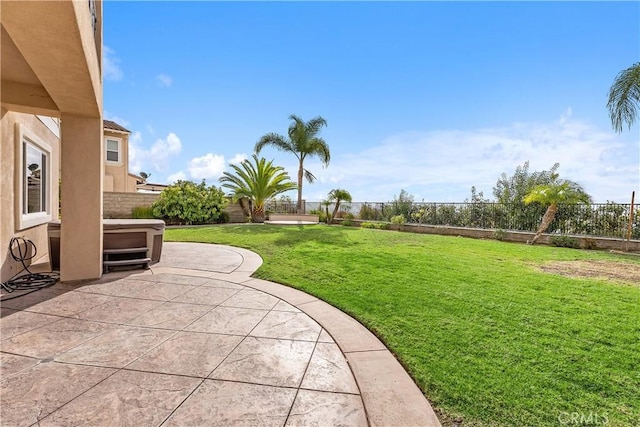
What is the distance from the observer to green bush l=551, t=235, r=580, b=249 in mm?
10258

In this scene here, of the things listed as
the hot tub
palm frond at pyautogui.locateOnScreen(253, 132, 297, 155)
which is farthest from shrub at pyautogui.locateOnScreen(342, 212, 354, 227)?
the hot tub

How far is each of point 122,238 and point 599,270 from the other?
10674mm

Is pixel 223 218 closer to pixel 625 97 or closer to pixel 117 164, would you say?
pixel 117 164

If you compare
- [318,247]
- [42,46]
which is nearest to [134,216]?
[318,247]

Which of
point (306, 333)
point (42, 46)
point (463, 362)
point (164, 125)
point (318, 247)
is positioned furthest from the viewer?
point (164, 125)

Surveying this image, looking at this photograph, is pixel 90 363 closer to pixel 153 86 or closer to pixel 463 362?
pixel 463 362

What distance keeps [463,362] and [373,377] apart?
894 mm

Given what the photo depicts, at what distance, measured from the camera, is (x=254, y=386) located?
88.4 inches

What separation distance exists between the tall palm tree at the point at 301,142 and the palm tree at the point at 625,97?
1381 centimetres

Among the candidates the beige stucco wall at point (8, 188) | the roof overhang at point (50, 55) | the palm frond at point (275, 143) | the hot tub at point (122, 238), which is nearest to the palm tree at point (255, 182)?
the palm frond at point (275, 143)

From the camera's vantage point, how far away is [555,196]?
1050cm

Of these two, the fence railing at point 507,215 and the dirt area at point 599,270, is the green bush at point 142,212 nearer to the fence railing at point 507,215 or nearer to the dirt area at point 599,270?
the fence railing at point 507,215

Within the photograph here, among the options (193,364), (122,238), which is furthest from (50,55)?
(122,238)

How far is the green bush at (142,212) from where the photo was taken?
14828mm
